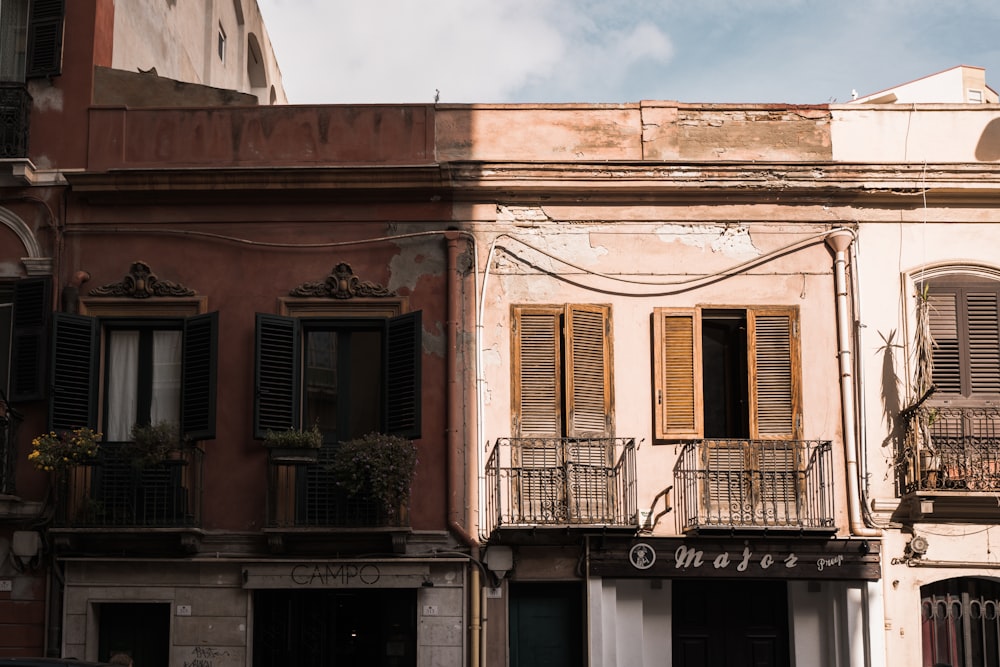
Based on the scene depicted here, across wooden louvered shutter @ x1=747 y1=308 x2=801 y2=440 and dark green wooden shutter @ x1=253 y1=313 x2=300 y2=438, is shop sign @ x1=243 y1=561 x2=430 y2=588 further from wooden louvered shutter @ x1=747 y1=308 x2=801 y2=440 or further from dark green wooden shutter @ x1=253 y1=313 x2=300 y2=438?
wooden louvered shutter @ x1=747 y1=308 x2=801 y2=440

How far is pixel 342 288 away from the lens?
16.9 m

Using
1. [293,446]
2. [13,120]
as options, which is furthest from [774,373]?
[13,120]

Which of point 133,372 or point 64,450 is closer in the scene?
point 64,450

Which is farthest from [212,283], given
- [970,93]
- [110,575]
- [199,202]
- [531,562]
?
[970,93]

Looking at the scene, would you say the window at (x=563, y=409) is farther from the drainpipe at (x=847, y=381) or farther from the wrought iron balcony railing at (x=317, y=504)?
the drainpipe at (x=847, y=381)

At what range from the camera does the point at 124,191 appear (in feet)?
A: 56.1

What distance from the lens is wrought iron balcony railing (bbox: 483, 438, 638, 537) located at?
1608 centimetres

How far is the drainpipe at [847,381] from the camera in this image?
16.2 meters

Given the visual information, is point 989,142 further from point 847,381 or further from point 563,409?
point 563,409

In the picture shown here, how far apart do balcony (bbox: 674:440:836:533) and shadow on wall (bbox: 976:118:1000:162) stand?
171 inches

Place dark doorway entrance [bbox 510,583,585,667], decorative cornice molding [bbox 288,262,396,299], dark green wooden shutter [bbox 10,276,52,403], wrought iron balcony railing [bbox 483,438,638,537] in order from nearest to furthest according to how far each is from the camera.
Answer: wrought iron balcony railing [bbox 483,438,638,537], dark doorway entrance [bbox 510,583,585,667], dark green wooden shutter [bbox 10,276,52,403], decorative cornice molding [bbox 288,262,396,299]

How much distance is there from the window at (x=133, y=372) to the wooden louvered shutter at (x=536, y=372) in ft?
11.8

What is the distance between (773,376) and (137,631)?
8.17 meters

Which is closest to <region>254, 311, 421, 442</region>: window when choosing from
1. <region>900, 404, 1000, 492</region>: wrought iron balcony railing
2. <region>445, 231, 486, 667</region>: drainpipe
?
<region>445, 231, 486, 667</region>: drainpipe
